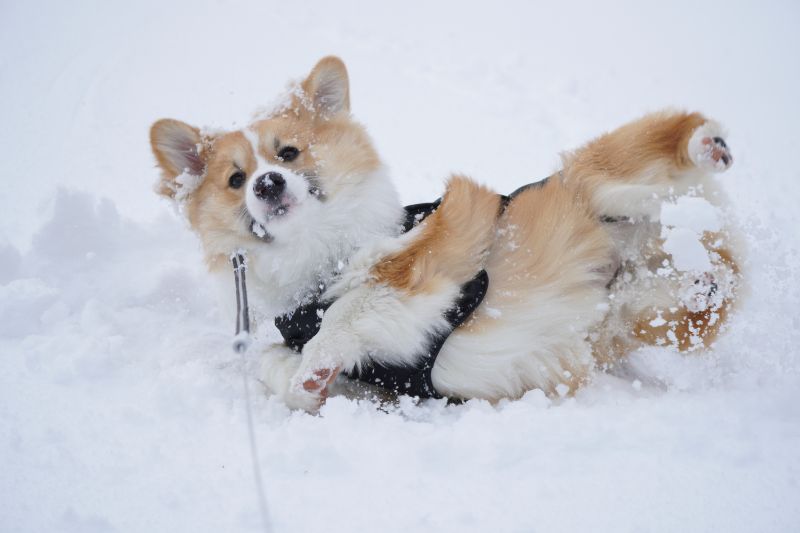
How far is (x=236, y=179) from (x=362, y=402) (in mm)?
1291

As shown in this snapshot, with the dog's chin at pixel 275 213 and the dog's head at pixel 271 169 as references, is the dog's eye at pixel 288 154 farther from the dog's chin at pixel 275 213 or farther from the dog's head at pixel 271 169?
the dog's chin at pixel 275 213

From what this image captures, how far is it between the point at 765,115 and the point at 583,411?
167 inches

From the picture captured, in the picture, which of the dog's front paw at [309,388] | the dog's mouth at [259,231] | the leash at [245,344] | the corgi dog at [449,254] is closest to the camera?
the leash at [245,344]

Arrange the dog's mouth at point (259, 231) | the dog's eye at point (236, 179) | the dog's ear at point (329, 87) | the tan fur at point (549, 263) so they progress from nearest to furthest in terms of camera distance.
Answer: the tan fur at point (549, 263)
the dog's mouth at point (259, 231)
the dog's eye at point (236, 179)
the dog's ear at point (329, 87)

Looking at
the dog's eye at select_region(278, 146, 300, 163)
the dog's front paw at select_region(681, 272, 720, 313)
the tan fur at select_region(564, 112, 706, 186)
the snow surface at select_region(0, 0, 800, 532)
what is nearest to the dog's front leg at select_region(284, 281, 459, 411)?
the snow surface at select_region(0, 0, 800, 532)

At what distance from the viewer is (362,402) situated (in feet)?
7.55

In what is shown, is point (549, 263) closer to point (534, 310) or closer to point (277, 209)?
point (534, 310)

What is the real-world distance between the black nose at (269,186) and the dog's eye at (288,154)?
23 centimetres

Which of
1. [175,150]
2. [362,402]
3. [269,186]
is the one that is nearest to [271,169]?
[269,186]

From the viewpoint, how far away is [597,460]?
1.86m

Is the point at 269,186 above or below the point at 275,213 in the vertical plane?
above

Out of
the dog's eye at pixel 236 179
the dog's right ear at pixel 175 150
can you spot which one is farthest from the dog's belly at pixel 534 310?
the dog's right ear at pixel 175 150

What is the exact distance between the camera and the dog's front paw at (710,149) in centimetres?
247

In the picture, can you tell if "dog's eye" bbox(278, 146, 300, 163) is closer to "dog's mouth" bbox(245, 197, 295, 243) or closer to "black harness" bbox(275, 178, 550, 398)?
"dog's mouth" bbox(245, 197, 295, 243)
